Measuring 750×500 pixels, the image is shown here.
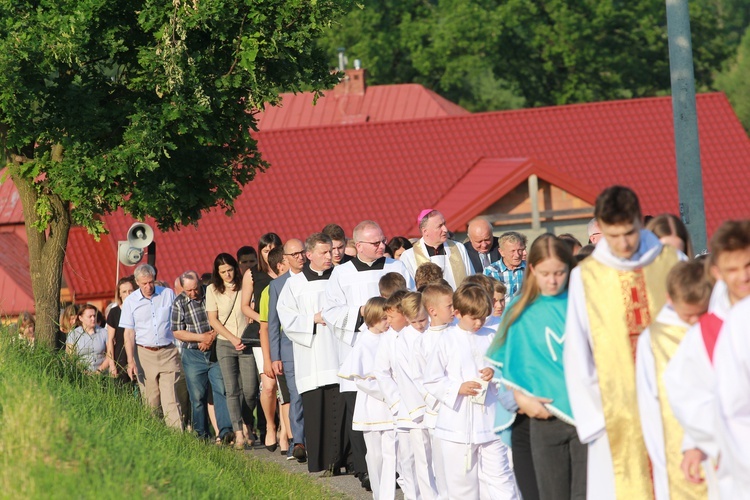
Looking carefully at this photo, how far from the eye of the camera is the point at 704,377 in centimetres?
596

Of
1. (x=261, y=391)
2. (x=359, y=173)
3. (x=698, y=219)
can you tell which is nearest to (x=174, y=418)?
(x=261, y=391)

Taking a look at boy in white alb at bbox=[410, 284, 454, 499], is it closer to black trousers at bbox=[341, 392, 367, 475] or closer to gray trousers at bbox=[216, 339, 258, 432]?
black trousers at bbox=[341, 392, 367, 475]

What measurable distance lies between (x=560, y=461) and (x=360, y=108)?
4813 cm

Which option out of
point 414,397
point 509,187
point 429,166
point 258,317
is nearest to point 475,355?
point 414,397

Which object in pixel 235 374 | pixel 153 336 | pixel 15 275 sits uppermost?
pixel 15 275

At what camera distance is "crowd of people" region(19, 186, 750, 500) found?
6.13 meters

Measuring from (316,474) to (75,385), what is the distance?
2.37 m

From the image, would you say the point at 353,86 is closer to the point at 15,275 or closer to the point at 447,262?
the point at 15,275

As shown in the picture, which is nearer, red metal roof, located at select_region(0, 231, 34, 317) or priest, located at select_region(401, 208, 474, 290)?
priest, located at select_region(401, 208, 474, 290)

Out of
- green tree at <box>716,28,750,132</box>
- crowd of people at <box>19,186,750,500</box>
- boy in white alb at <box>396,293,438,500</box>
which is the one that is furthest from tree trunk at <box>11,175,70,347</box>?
green tree at <box>716,28,750,132</box>

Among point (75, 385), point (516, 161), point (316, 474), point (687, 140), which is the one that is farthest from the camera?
point (516, 161)

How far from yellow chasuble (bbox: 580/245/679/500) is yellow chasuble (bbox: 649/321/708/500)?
1.29ft

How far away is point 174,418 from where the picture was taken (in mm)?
16062

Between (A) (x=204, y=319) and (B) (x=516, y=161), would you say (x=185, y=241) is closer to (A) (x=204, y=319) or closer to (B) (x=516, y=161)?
(B) (x=516, y=161)
